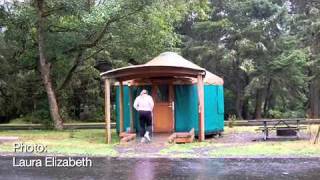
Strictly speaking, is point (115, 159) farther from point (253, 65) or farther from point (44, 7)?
point (253, 65)

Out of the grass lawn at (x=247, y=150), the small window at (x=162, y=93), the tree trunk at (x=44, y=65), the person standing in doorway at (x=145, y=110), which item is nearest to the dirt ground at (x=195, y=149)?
the grass lawn at (x=247, y=150)

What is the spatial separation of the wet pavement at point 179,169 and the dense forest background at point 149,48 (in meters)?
10.2

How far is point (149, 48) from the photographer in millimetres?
24297

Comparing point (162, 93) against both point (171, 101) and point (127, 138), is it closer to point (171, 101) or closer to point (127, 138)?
point (171, 101)

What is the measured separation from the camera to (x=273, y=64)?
33.4m

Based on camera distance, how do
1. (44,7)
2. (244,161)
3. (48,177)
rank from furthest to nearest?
(44,7)
(244,161)
(48,177)

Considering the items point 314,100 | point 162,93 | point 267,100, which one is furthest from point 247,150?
point 267,100

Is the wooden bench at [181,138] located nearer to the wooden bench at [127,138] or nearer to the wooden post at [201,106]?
the wooden post at [201,106]

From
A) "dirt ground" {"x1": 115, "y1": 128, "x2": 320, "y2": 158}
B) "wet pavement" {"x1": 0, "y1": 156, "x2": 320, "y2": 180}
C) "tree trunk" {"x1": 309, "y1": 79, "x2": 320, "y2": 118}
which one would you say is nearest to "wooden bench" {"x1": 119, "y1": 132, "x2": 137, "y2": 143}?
"dirt ground" {"x1": 115, "y1": 128, "x2": 320, "y2": 158}

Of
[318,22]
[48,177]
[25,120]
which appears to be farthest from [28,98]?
[48,177]

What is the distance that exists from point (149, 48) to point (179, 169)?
1422 centimetres

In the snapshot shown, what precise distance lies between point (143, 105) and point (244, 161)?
5431 millimetres

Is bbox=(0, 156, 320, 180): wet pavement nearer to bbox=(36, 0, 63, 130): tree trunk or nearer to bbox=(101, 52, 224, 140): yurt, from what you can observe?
bbox=(101, 52, 224, 140): yurt

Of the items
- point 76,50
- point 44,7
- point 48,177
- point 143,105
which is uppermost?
point 44,7
